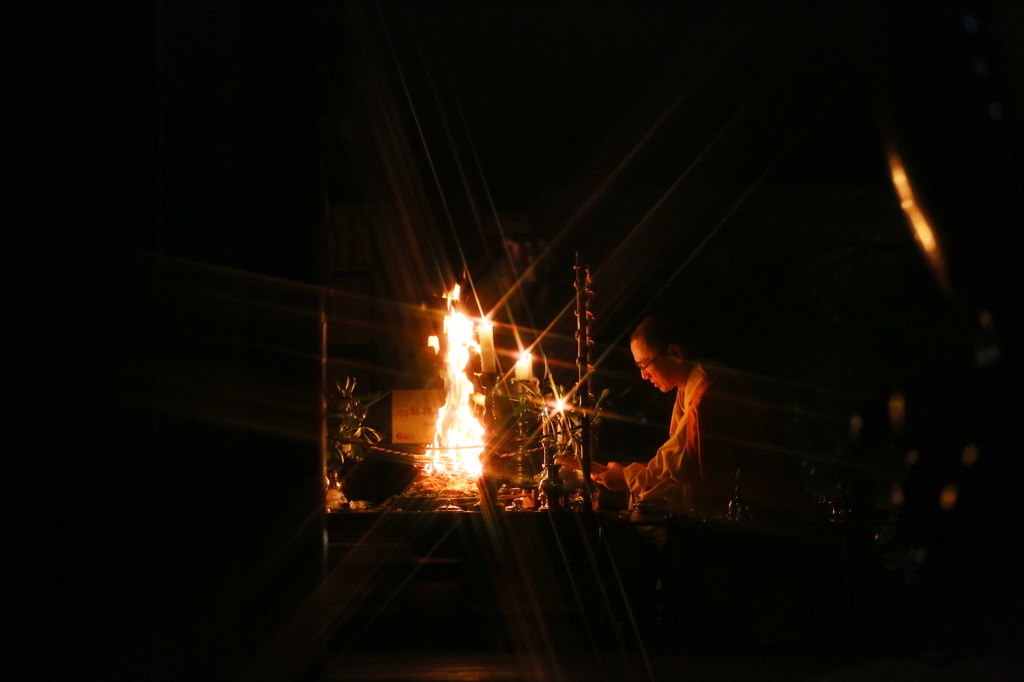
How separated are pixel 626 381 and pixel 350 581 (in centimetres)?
371

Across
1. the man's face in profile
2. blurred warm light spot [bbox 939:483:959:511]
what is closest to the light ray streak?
the man's face in profile

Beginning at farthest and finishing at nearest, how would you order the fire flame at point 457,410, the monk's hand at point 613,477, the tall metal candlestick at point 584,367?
the fire flame at point 457,410, the monk's hand at point 613,477, the tall metal candlestick at point 584,367

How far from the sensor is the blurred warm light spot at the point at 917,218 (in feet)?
4.85

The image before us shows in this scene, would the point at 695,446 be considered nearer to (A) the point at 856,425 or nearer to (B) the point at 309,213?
(B) the point at 309,213

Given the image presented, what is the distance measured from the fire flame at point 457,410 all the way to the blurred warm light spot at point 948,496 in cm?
390

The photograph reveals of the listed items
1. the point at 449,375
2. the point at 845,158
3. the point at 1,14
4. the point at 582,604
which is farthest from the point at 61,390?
the point at 845,158

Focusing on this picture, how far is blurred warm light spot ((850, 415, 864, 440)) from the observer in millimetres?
1470

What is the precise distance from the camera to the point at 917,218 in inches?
58.6

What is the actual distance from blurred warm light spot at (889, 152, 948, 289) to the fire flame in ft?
12.9

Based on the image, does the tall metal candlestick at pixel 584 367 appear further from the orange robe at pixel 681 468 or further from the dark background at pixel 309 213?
the dark background at pixel 309 213

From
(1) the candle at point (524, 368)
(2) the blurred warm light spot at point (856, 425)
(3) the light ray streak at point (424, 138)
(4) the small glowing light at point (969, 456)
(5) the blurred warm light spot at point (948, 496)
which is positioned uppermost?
(3) the light ray streak at point (424, 138)

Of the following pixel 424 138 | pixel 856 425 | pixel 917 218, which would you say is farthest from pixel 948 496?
pixel 424 138

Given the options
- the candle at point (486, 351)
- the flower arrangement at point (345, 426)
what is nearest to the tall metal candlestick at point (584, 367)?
the candle at point (486, 351)

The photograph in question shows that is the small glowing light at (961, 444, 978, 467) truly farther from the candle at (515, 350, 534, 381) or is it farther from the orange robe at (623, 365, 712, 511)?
the candle at (515, 350, 534, 381)
